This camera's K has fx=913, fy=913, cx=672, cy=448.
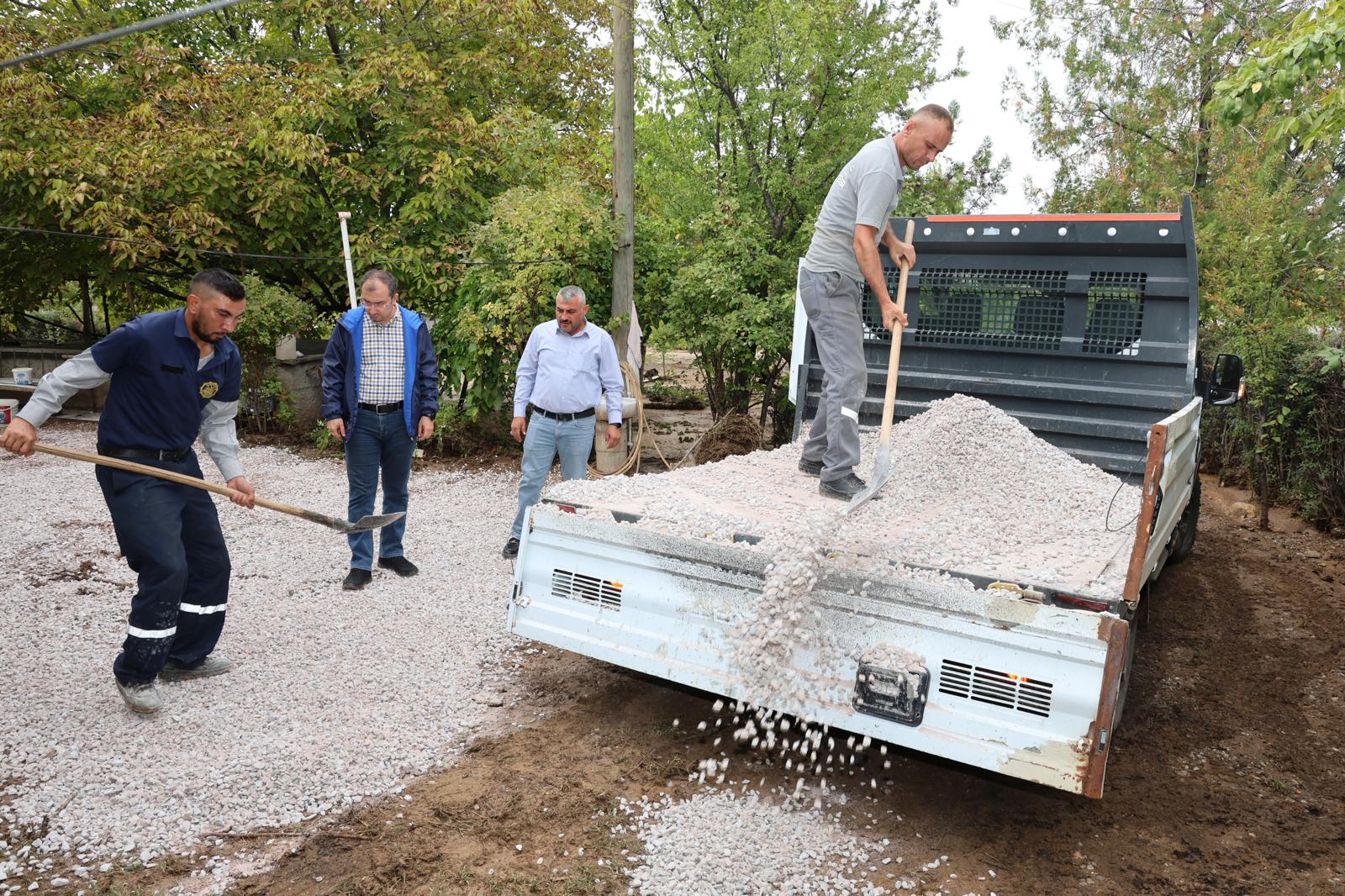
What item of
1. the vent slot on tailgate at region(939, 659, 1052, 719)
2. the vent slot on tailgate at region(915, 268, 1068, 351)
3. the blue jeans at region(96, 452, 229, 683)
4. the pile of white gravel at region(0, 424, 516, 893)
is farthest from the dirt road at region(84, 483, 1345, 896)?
the vent slot on tailgate at region(915, 268, 1068, 351)

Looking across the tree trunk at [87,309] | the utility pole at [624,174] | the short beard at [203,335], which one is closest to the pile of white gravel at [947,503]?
the short beard at [203,335]

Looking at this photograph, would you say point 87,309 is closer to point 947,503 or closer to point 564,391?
point 564,391

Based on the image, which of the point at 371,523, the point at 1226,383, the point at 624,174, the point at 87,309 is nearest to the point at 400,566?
the point at 371,523

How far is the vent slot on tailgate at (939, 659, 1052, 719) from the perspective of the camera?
8.52ft

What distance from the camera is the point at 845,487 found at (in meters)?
4.06

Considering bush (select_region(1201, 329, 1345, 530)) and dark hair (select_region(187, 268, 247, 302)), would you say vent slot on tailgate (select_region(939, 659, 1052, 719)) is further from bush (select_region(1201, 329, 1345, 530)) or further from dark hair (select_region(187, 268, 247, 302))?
bush (select_region(1201, 329, 1345, 530))

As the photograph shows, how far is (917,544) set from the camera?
323 cm

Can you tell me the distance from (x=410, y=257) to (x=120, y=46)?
15.4 ft

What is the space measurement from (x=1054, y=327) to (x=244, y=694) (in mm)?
4279

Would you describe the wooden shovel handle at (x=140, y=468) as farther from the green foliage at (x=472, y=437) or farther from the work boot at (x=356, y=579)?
the green foliage at (x=472, y=437)

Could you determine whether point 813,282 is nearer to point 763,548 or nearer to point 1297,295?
point 763,548

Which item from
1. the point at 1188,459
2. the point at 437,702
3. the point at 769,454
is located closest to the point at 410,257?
the point at 769,454

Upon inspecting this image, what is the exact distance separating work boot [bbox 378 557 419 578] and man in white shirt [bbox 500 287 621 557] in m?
0.70

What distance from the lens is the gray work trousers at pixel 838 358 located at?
4082mm
